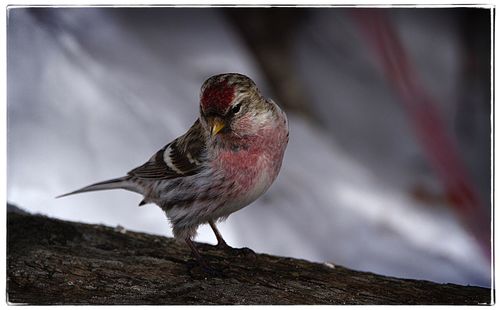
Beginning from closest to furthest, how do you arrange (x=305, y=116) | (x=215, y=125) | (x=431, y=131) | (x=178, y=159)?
(x=215, y=125)
(x=178, y=159)
(x=431, y=131)
(x=305, y=116)

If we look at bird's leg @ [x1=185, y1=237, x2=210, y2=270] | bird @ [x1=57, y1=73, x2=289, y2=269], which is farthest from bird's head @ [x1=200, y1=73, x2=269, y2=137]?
bird's leg @ [x1=185, y1=237, x2=210, y2=270]

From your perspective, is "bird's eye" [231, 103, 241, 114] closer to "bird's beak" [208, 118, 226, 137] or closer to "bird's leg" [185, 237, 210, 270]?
"bird's beak" [208, 118, 226, 137]

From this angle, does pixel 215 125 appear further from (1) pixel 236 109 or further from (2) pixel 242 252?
(2) pixel 242 252

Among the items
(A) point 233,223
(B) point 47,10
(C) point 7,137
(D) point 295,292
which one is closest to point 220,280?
(D) point 295,292

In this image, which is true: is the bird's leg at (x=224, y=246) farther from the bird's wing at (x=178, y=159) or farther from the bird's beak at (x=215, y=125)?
the bird's beak at (x=215, y=125)

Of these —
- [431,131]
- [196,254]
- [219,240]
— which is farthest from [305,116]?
[196,254]
